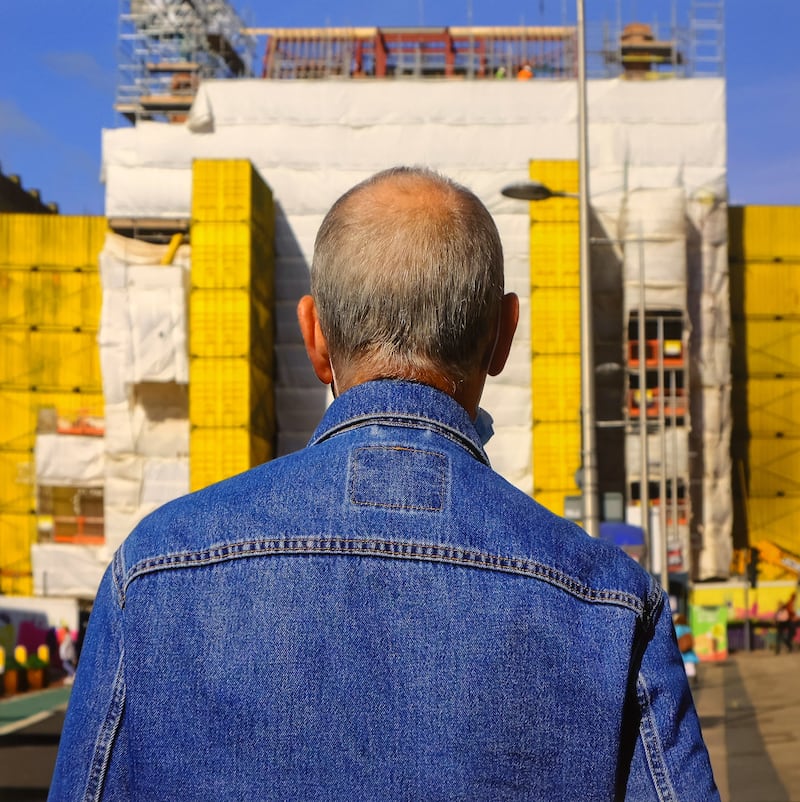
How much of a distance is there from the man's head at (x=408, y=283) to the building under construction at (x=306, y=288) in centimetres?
3514

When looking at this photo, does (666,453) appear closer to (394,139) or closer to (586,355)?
(394,139)

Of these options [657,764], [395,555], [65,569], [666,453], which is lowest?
[65,569]

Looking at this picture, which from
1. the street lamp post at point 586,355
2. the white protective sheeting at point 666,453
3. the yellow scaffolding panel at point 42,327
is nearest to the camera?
the street lamp post at point 586,355

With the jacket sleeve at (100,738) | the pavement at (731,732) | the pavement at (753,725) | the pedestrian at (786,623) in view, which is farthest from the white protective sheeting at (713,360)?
the jacket sleeve at (100,738)

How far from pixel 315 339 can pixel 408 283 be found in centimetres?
24

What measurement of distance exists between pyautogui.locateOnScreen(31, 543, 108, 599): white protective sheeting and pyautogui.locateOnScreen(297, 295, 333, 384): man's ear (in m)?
41.9

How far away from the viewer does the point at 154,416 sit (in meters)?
42.3

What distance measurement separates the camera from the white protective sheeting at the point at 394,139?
4475 cm

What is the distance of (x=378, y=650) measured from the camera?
170 centimetres

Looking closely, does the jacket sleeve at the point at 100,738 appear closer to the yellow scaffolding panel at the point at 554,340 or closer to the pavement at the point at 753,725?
the pavement at the point at 753,725

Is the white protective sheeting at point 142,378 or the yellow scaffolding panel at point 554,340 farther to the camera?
the yellow scaffolding panel at point 554,340

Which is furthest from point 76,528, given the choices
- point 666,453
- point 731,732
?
point 731,732

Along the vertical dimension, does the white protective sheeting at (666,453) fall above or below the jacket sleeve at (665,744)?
below

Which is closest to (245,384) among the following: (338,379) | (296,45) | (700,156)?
(700,156)
